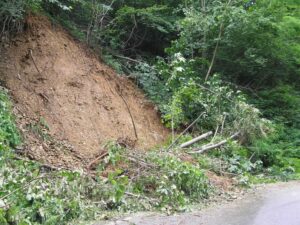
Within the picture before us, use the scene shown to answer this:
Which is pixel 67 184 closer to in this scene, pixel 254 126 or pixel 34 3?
pixel 34 3

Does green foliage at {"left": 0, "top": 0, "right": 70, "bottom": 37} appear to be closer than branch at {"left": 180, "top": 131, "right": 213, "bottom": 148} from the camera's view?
Yes

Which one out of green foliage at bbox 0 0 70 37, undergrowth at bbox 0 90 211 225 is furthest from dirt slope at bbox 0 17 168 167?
undergrowth at bbox 0 90 211 225

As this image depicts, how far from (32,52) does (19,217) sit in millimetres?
6918

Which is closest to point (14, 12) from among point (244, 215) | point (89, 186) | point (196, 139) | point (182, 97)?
point (89, 186)

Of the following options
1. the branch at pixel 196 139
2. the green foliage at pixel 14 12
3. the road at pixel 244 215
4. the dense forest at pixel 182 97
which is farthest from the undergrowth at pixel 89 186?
the branch at pixel 196 139

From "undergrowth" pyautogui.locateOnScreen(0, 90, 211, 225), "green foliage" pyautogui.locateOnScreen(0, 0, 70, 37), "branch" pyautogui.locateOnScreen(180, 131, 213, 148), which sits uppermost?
"green foliage" pyautogui.locateOnScreen(0, 0, 70, 37)

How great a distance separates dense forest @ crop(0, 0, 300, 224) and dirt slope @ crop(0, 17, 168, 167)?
1.32 feet

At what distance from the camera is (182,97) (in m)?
14.0

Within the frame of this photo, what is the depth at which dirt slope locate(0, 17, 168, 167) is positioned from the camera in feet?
33.9

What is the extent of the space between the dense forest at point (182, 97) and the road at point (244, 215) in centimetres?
50

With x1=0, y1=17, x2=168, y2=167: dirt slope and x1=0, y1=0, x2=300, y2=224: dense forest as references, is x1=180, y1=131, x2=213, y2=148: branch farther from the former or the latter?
x1=0, y1=17, x2=168, y2=167: dirt slope

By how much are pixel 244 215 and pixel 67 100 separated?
589cm

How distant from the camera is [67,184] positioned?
7469 millimetres

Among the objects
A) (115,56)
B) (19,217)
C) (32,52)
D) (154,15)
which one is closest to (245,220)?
(19,217)
